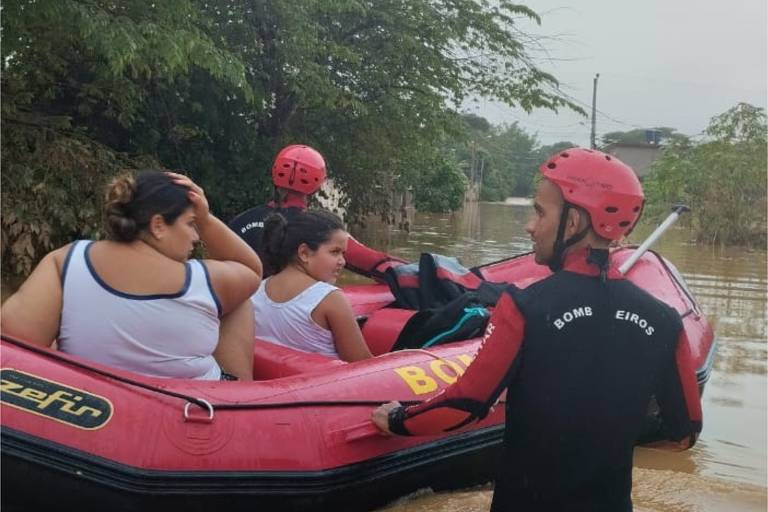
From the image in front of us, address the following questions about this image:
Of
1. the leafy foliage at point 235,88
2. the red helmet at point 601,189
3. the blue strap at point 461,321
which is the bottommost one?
the blue strap at point 461,321

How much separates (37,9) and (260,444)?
5245mm

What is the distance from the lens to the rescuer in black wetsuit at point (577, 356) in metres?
1.95

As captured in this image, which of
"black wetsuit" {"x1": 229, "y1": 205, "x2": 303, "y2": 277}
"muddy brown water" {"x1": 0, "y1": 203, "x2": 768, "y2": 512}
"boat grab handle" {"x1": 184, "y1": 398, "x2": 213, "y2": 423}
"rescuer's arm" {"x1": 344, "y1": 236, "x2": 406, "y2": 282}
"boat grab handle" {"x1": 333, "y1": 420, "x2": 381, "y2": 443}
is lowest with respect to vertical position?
"muddy brown water" {"x1": 0, "y1": 203, "x2": 768, "y2": 512}

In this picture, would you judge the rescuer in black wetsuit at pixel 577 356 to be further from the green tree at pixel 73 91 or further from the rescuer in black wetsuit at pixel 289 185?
the green tree at pixel 73 91

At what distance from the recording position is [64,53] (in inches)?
347

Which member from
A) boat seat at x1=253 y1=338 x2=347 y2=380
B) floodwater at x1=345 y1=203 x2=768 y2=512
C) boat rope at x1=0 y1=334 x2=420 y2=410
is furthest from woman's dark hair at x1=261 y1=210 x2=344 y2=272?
floodwater at x1=345 y1=203 x2=768 y2=512

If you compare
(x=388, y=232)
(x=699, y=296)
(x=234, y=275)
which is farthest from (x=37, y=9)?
(x=388, y=232)

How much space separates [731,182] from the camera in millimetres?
18781

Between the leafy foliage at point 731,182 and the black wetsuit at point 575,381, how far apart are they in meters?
17.7

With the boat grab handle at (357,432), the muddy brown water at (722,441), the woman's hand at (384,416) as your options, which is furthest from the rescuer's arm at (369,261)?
the woman's hand at (384,416)

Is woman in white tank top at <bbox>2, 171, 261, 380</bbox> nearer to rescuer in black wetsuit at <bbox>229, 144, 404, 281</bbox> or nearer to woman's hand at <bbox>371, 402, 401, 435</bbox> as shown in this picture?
woman's hand at <bbox>371, 402, 401, 435</bbox>

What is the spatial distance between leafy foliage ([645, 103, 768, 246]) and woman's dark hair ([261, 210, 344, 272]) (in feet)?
55.4

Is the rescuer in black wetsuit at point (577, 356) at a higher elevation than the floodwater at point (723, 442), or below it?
higher

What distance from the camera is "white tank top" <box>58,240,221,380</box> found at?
246cm
